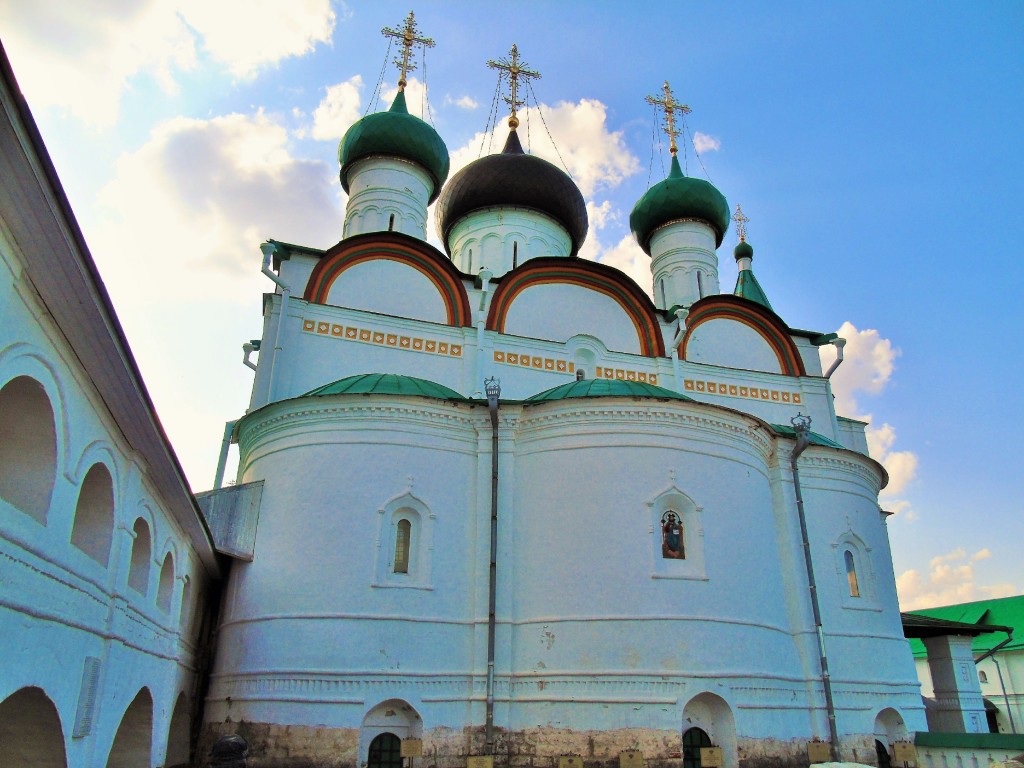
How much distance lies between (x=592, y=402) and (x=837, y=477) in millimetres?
3783

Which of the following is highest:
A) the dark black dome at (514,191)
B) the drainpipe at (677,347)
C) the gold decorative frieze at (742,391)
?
the dark black dome at (514,191)

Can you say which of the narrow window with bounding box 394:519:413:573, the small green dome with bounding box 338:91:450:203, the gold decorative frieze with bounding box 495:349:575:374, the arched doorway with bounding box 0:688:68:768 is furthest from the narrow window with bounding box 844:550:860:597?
the small green dome with bounding box 338:91:450:203

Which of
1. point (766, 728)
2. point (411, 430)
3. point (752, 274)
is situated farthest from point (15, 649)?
point (752, 274)

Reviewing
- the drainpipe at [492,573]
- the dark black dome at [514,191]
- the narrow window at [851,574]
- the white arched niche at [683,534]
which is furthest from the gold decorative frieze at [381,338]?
the narrow window at [851,574]

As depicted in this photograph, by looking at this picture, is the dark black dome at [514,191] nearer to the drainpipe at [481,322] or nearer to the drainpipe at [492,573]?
the drainpipe at [481,322]

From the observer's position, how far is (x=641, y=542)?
26.1ft

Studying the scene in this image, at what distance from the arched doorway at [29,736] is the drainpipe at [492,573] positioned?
13.9 feet

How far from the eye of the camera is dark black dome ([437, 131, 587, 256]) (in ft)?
45.9

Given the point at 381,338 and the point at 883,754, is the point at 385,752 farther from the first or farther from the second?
the point at 883,754

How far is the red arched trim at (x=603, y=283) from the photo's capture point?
11.5 m

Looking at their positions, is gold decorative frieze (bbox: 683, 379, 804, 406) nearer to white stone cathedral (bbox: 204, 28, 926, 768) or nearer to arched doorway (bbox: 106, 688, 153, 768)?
white stone cathedral (bbox: 204, 28, 926, 768)

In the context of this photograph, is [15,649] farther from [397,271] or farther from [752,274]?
[752,274]

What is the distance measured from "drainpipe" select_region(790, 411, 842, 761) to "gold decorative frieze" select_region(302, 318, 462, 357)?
447 cm

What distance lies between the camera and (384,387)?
8.68 metres
